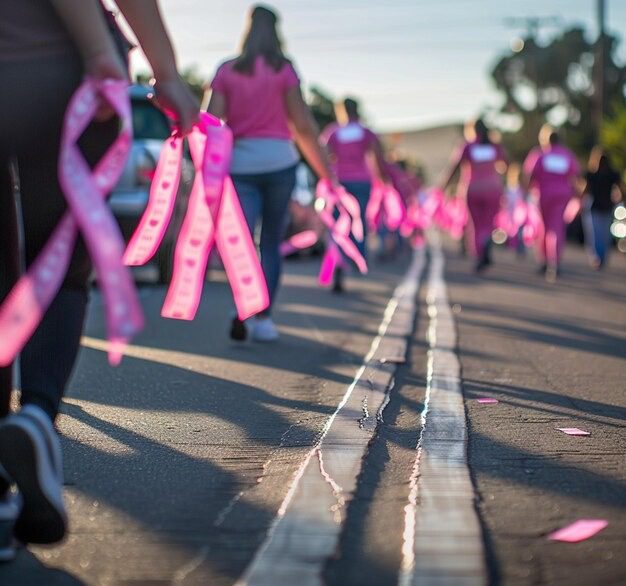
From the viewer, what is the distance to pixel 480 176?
17.1 meters

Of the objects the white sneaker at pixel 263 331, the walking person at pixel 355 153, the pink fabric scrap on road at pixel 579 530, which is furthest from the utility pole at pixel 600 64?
the pink fabric scrap on road at pixel 579 530

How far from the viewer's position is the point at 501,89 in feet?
349

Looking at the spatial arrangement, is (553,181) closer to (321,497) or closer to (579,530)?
(321,497)

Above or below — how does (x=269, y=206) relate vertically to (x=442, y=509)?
above

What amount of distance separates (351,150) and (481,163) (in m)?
2.99

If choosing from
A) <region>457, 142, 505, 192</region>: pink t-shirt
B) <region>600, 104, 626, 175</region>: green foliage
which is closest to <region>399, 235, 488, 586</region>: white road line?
<region>457, 142, 505, 192</region>: pink t-shirt

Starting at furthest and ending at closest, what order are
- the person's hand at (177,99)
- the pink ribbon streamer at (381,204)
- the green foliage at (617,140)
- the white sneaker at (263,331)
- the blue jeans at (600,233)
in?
the green foliage at (617,140) < the blue jeans at (600,233) < the pink ribbon streamer at (381,204) < the white sneaker at (263,331) < the person's hand at (177,99)

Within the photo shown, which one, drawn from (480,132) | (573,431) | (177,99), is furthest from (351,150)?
(177,99)

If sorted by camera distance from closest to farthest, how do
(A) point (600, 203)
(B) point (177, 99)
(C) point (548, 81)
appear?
(B) point (177, 99) < (A) point (600, 203) < (C) point (548, 81)

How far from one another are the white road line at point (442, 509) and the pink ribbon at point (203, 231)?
0.76 meters

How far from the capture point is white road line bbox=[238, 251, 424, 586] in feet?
10.9

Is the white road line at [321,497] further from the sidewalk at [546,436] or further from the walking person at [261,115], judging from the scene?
the walking person at [261,115]

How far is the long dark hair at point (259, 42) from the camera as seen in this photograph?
8.40 metres

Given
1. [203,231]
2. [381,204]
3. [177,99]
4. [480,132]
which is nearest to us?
[177,99]
